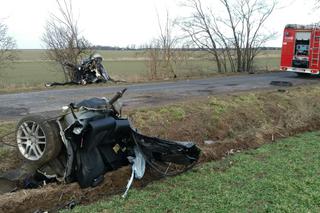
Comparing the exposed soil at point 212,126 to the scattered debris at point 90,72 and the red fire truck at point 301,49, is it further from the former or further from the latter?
the red fire truck at point 301,49

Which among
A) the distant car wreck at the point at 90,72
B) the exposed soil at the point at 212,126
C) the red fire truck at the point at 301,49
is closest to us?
the exposed soil at the point at 212,126

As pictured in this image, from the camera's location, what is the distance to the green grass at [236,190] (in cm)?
477

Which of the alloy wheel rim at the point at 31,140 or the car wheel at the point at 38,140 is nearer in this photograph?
the car wheel at the point at 38,140

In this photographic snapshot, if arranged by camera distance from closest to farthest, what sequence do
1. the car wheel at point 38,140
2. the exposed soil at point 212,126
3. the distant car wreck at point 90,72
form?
1. the exposed soil at point 212,126
2. the car wheel at point 38,140
3. the distant car wreck at point 90,72

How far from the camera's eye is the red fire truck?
22.0m

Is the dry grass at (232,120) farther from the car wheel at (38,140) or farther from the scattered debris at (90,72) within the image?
the scattered debris at (90,72)

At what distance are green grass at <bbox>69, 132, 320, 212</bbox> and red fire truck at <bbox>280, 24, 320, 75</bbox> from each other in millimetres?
16364

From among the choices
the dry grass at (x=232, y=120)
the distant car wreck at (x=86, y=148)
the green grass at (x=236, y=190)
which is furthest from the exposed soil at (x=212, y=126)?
the green grass at (x=236, y=190)

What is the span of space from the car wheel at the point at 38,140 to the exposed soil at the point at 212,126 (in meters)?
0.46

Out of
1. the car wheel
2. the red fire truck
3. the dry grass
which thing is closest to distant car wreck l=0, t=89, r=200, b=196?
the car wheel

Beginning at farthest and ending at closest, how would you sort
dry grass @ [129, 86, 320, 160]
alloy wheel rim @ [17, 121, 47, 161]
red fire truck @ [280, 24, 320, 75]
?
red fire truck @ [280, 24, 320, 75], dry grass @ [129, 86, 320, 160], alloy wheel rim @ [17, 121, 47, 161]

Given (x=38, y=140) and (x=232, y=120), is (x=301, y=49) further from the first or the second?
(x=38, y=140)

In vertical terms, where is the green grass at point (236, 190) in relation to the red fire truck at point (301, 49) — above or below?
below

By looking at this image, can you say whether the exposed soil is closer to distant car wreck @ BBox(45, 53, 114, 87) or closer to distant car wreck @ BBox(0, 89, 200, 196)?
distant car wreck @ BBox(0, 89, 200, 196)
